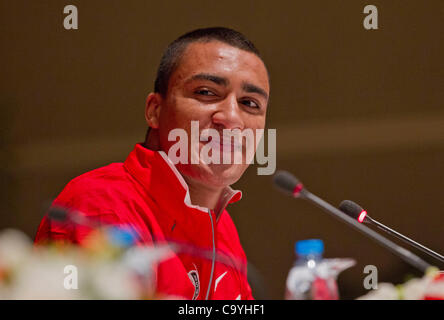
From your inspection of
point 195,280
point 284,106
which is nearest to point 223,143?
point 195,280

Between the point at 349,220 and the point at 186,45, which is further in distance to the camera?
the point at 186,45

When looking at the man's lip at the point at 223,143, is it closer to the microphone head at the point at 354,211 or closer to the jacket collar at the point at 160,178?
the jacket collar at the point at 160,178

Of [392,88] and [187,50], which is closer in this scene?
[187,50]

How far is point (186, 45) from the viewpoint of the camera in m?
1.50

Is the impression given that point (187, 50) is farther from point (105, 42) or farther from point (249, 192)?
point (249, 192)

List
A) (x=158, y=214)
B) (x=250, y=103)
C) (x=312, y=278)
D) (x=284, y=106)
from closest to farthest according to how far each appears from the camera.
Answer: (x=312, y=278) < (x=158, y=214) < (x=250, y=103) < (x=284, y=106)

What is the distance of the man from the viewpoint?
128 cm

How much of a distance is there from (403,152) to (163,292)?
3.50 ft

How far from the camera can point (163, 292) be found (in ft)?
3.93

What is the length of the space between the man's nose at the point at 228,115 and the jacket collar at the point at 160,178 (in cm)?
17

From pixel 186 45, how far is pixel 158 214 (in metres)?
0.49

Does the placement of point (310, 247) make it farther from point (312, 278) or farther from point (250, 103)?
point (250, 103)
